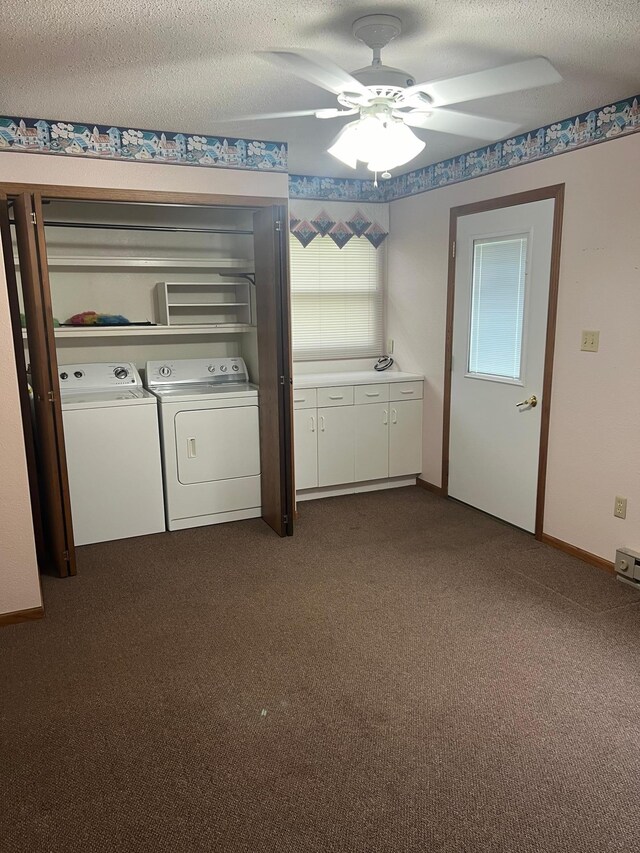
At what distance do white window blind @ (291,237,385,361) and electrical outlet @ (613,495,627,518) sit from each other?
246 centimetres

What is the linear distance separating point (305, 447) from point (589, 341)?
202 cm

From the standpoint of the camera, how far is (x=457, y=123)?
2.76 m

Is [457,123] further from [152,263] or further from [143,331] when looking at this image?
[143,331]

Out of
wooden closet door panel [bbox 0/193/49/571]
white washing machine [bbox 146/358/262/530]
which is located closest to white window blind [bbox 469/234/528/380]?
white washing machine [bbox 146/358/262/530]

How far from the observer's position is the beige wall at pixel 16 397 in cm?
286

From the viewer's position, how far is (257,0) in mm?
1953

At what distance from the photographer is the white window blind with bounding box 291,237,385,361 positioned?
493 cm

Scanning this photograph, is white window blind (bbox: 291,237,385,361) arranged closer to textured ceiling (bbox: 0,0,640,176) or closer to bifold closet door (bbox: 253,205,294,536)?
bifold closet door (bbox: 253,205,294,536)

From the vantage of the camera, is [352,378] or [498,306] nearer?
[498,306]

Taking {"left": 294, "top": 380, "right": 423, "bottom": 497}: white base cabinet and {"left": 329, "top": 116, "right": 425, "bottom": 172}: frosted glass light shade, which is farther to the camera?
{"left": 294, "top": 380, "right": 423, "bottom": 497}: white base cabinet

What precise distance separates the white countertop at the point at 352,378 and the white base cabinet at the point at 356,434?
0.03 m

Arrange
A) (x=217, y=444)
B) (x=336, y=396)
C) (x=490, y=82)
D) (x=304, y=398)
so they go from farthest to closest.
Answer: (x=336, y=396)
(x=304, y=398)
(x=217, y=444)
(x=490, y=82)

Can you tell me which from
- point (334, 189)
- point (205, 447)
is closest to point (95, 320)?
point (205, 447)

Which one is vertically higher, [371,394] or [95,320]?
[95,320]
